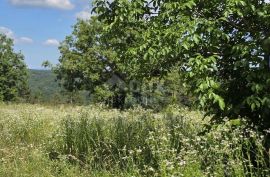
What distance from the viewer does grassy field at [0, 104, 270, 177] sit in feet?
19.6

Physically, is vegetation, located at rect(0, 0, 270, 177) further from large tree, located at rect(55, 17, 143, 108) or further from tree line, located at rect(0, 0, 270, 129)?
large tree, located at rect(55, 17, 143, 108)

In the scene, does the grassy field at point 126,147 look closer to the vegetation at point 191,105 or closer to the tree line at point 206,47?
the vegetation at point 191,105

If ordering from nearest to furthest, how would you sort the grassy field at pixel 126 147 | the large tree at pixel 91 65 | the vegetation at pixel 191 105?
the grassy field at pixel 126 147
the vegetation at pixel 191 105
the large tree at pixel 91 65

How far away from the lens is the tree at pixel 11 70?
92.0 m

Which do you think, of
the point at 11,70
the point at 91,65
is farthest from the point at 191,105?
the point at 11,70

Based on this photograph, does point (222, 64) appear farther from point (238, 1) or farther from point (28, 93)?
point (28, 93)

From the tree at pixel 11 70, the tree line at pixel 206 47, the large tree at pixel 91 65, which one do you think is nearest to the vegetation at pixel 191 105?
the tree line at pixel 206 47

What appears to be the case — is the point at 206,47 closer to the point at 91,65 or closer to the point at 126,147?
the point at 126,147

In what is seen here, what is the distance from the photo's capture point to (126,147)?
28.4ft

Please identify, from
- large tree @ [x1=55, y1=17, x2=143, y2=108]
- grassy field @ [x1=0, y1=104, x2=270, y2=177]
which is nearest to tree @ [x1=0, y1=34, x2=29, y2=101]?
large tree @ [x1=55, y1=17, x2=143, y2=108]

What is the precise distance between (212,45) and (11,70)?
302 ft

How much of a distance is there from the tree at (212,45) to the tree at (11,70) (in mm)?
86735

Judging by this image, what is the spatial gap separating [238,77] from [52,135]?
5126 millimetres

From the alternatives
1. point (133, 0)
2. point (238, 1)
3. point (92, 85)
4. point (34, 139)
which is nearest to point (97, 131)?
point (34, 139)
